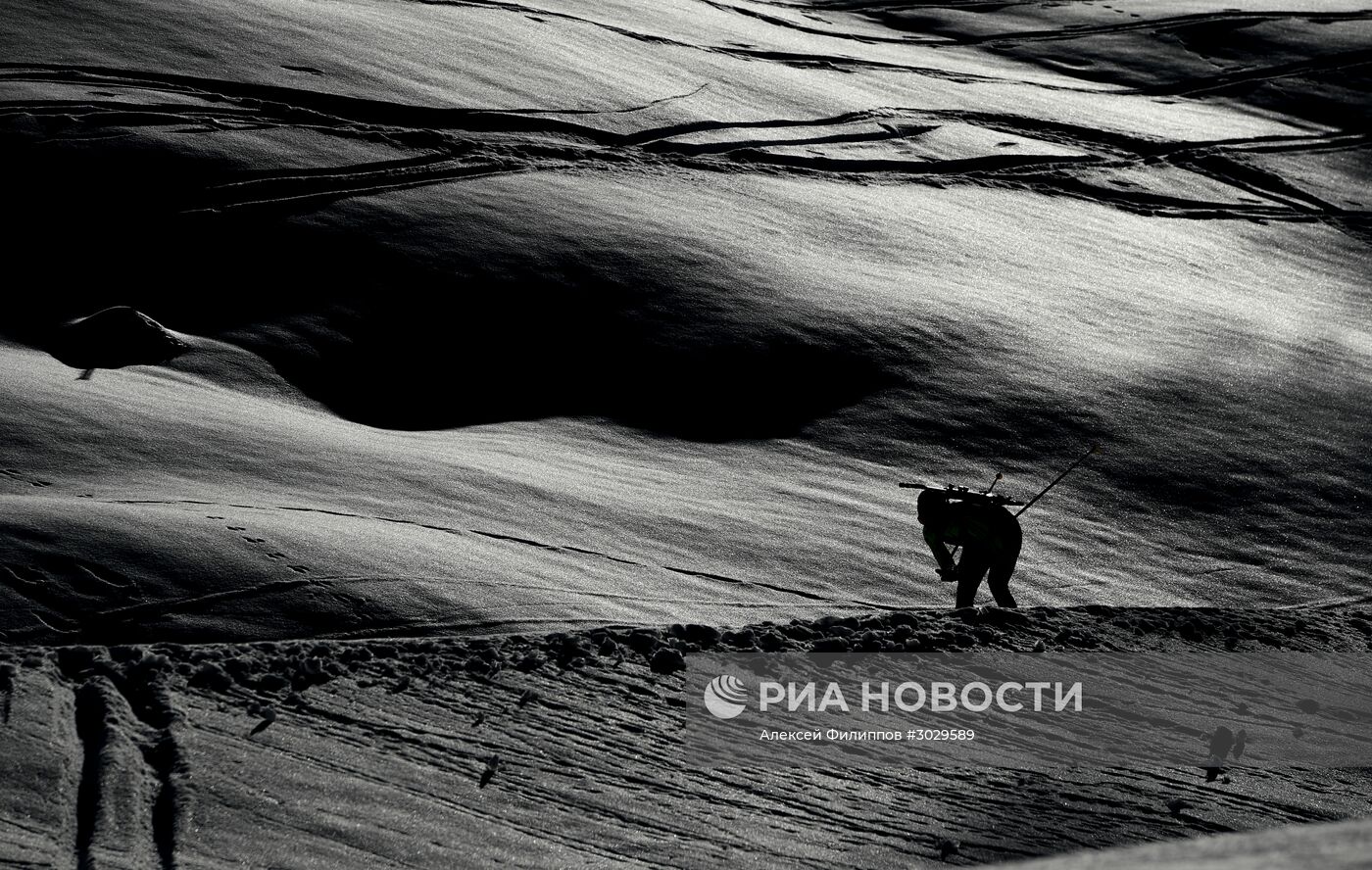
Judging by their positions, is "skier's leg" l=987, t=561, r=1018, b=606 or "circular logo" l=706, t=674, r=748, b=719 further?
"skier's leg" l=987, t=561, r=1018, b=606

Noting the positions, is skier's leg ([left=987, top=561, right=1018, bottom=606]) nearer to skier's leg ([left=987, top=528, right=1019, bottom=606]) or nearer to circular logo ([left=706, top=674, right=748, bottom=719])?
skier's leg ([left=987, top=528, right=1019, bottom=606])

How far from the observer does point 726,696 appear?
343cm

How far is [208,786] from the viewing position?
268 centimetres

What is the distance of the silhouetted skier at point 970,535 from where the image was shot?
12.7ft

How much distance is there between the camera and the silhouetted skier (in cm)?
387

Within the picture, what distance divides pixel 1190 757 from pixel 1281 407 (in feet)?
11.2

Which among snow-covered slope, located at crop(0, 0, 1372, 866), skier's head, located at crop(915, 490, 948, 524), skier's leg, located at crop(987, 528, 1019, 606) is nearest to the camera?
snow-covered slope, located at crop(0, 0, 1372, 866)

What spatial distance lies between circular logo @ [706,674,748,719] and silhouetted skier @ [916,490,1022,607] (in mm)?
743

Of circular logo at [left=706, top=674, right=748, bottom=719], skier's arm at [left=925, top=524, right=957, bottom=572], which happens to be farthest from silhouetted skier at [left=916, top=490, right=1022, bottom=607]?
circular logo at [left=706, top=674, right=748, bottom=719]

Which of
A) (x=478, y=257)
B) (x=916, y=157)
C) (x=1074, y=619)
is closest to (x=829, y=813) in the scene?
(x=1074, y=619)

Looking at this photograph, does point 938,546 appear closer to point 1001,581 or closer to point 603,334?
point 1001,581

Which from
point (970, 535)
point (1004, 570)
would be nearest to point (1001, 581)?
point (1004, 570)

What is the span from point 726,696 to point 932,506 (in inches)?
32.8

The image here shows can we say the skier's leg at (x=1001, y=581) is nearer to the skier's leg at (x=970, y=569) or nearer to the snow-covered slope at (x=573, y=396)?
the skier's leg at (x=970, y=569)
